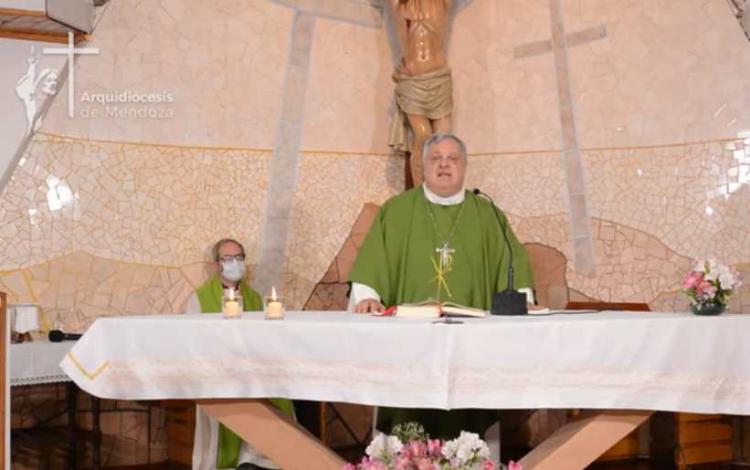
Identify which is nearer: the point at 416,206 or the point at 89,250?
the point at 416,206

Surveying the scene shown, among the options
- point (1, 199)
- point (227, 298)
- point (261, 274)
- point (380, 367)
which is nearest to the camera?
point (380, 367)

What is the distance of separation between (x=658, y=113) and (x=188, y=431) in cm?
361

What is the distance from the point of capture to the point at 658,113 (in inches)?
284

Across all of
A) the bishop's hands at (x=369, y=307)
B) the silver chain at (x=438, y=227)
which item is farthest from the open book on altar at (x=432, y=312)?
the silver chain at (x=438, y=227)

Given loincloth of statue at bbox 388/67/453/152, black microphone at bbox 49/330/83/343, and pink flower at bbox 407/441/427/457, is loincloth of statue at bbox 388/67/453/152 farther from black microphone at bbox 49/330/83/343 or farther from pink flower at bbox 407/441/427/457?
pink flower at bbox 407/441/427/457

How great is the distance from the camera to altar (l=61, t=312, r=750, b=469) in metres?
4.26

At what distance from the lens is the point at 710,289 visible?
14.9 feet

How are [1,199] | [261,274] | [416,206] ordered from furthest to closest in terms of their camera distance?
1. [261,274]
2. [1,199]
3. [416,206]

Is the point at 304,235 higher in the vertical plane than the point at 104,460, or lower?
higher

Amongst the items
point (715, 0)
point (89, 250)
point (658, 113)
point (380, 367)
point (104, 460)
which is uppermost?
point (715, 0)

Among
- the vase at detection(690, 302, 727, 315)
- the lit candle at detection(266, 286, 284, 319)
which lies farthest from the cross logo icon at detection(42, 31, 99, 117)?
the vase at detection(690, 302, 727, 315)

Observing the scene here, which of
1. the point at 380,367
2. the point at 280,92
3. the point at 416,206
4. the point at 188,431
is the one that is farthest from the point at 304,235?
the point at 380,367

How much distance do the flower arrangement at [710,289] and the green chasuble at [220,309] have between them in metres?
2.61

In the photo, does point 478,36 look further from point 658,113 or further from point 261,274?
point 261,274
